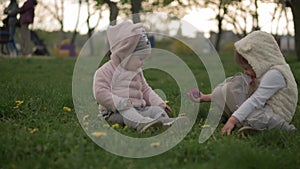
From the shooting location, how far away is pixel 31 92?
6.36m

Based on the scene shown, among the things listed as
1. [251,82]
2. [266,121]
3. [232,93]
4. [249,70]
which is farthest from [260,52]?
[266,121]

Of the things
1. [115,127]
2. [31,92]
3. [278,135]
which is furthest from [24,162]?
[31,92]

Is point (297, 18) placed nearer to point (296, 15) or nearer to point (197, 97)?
point (296, 15)

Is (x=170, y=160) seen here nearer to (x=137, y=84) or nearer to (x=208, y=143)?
(x=208, y=143)

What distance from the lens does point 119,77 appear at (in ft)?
15.1

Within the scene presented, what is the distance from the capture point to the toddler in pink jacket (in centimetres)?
442

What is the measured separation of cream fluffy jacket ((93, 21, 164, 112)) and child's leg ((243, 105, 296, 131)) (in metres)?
1.09

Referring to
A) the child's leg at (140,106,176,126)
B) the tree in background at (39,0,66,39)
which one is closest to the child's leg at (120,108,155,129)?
the child's leg at (140,106,176,126)

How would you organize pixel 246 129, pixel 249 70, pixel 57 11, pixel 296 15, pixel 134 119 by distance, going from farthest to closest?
pixel 57 11
pixel 296 15
pixel 249 70
pixel 134 119
pixel 246 129

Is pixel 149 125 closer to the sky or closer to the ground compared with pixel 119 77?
closer to the ground

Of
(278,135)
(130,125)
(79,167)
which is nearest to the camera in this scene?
(79,167)

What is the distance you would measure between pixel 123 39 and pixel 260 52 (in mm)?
1298

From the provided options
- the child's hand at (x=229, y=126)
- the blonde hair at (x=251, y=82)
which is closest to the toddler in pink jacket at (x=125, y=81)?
the child's hand at (x=229, y=126)

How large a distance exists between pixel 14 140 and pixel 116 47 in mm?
1476
